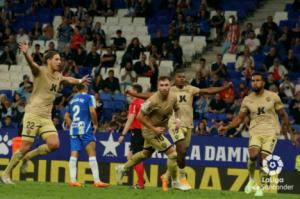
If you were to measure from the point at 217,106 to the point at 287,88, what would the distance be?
205 cm

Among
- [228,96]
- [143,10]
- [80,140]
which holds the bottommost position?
[80,140]

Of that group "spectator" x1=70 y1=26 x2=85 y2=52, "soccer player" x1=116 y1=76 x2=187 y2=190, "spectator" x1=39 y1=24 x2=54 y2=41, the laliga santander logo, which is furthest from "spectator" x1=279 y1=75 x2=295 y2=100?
"spectator" x1=39 y1=24 x2=54 y2=41

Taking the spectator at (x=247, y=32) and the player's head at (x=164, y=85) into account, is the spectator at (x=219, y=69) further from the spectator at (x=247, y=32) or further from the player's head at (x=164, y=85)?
the player's head at (x=164, y=85)

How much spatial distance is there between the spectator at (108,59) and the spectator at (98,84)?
1.59 metres

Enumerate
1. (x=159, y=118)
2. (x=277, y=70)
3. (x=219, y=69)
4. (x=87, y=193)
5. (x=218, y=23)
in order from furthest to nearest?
(x=218, y=23) → (x=219, y=69) → (x=277, y=70) → (x=159, y=118) → (x=87, y=193)

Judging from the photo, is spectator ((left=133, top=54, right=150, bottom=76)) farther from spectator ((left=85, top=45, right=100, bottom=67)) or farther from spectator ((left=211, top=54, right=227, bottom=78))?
spectator ((left=211, top=54, right=227, bottom=78))

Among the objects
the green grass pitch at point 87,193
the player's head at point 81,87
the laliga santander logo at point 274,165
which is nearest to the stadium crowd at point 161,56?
the laliga santander logo at point 274,165

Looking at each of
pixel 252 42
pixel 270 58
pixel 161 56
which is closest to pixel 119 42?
pixel 161 56

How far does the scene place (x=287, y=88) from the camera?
28938 mm

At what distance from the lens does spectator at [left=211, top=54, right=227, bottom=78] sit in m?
30.3

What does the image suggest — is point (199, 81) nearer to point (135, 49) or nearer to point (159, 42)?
point (159, 42)

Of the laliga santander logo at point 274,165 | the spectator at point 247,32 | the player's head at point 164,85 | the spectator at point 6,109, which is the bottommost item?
the laliga santander logo at point 274,165

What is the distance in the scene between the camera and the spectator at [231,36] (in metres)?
31.8

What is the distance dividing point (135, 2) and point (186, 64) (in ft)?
13.3
